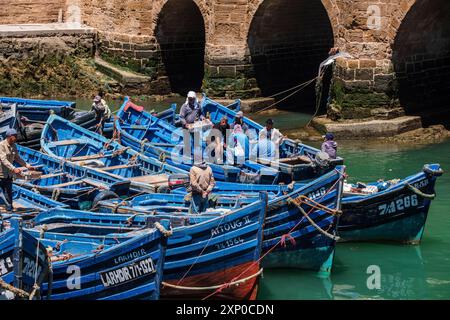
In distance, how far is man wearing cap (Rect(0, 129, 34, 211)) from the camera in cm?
1891

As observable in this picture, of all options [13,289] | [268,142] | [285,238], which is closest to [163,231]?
[13,289]

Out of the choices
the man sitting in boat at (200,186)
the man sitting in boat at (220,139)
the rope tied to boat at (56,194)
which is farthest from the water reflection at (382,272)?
the rope tied to boat at (56,194)

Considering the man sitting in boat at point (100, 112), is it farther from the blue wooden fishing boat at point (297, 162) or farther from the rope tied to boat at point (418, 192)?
the rope tied to boat at point (418, 192)

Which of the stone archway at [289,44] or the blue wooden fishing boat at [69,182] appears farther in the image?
the stone archway at [289,44]

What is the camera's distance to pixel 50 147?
79.8 feet

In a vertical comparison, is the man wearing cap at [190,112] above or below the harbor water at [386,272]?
above

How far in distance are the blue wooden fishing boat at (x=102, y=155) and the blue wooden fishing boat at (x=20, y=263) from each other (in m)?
6.30

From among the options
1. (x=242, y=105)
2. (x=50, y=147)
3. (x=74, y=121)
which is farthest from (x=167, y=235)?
(x=242, y=105)

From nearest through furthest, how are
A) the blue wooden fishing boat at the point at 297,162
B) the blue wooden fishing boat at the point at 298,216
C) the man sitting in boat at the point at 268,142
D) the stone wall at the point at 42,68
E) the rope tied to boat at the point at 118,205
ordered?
the blue wooden fishing boat at the point at 298,216 < the rope tied to boat at the point at 118,205 < the blue wooden fishing boat at the point at 297,162 < the man sitting in boat at the point at 268,142 < the stone wall at the point at 42,68

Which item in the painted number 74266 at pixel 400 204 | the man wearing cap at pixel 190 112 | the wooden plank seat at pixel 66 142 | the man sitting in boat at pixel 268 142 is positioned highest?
the man wearing cap at pixel 190 112

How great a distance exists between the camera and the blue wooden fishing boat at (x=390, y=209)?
2105 cm

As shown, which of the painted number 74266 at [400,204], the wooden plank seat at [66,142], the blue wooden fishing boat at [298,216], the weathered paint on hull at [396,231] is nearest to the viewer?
the blue wooden fishing boat at [298,216]

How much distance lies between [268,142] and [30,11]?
1803 centimetres
